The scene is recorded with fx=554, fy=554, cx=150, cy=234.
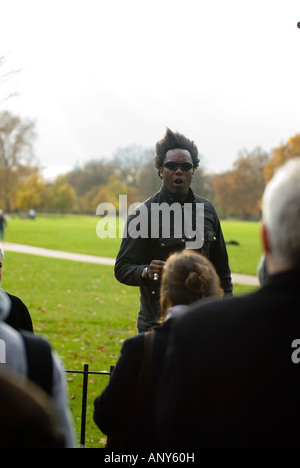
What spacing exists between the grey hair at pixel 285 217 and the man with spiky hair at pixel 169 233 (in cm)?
203

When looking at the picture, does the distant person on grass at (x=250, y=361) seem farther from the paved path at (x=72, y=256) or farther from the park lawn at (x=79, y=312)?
the paved path at (x=72, y=256)

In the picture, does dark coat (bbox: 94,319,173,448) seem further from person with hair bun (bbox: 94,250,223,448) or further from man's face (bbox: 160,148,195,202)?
man's face (bbox: 160,148,195,202)

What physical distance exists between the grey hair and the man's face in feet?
7.22

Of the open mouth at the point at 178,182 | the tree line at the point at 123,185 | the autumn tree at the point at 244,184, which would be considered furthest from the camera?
the autumn tree at the point at 244,184

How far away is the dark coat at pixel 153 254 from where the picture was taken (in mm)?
3605

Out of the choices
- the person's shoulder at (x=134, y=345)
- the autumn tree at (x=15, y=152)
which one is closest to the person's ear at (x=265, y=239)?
the person's shoulder at (x=134, y=345)

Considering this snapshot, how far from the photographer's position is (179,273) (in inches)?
80.7

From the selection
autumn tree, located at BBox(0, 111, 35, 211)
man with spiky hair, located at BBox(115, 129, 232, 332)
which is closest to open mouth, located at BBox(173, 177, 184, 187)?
man with spiky hair, located at BBox(115, 129, 232, 332)

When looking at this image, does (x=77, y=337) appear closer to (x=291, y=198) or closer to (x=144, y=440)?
(x=144, y=440)

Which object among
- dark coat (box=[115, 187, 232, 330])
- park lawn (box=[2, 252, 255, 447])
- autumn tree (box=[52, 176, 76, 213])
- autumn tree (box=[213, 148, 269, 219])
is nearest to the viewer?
dark coat (box=[115, 187, 232, 330])

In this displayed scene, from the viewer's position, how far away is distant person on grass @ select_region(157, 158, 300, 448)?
1512 mm

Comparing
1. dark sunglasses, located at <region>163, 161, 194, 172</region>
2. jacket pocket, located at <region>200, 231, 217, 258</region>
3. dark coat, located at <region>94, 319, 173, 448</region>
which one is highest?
dark sunglasses, located at <region>163, 161, 194, 172</region>

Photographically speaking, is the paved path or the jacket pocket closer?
the jacket pocket

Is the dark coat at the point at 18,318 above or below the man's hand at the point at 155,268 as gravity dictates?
below
